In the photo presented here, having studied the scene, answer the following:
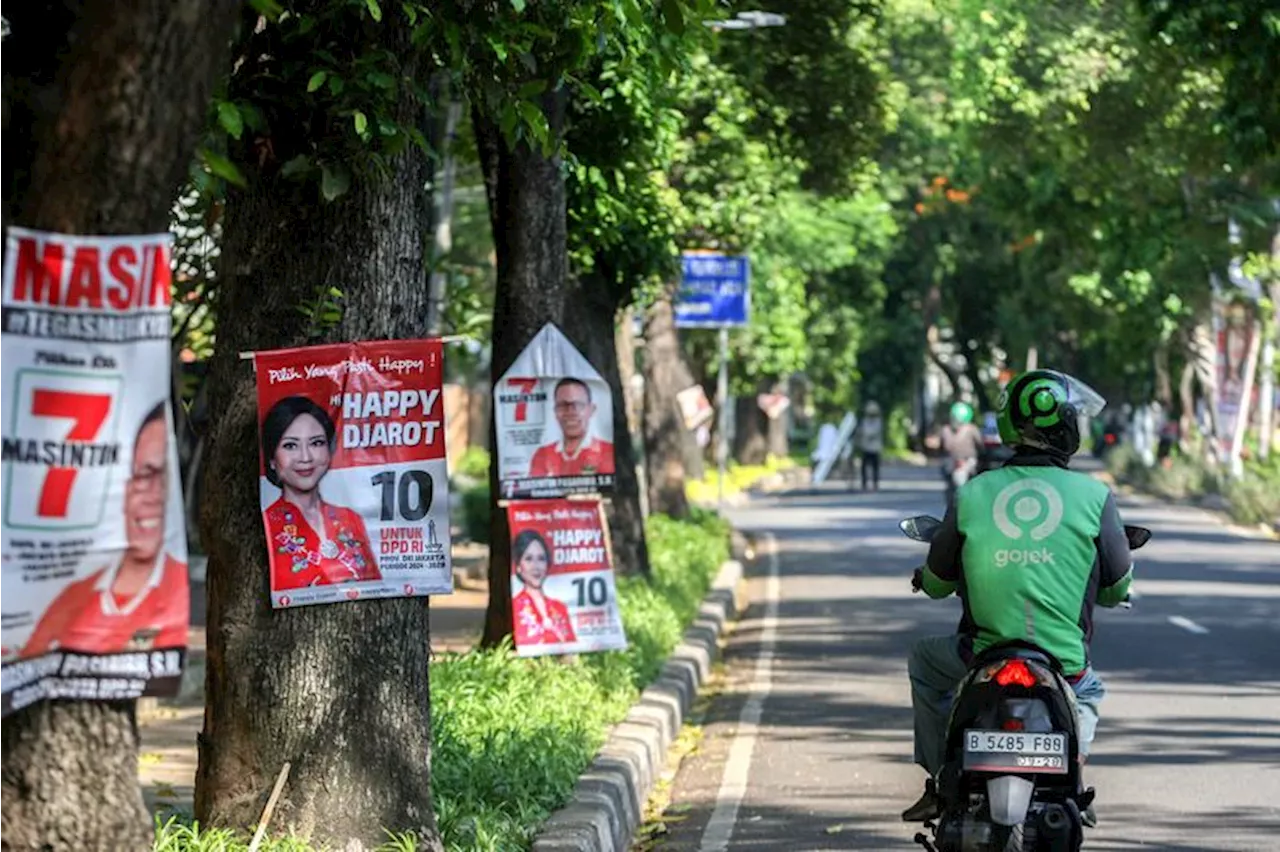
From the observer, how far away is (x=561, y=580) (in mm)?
14094

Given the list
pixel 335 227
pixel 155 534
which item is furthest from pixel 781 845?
pixel 155 534

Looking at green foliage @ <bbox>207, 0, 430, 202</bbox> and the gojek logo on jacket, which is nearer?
the gojek logo on jacket

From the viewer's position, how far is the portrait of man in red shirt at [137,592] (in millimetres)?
5383

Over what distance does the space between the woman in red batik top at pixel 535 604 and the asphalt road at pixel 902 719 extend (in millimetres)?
1032

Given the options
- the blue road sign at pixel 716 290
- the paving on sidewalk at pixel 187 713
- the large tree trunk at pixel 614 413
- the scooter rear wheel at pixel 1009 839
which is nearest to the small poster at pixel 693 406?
the blue road sign at pixel 716 290

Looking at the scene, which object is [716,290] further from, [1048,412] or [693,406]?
[1048,412]

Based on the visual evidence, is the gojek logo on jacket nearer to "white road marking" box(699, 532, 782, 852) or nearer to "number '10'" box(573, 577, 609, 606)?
"white road marking" box(699, 532, 782, 852)

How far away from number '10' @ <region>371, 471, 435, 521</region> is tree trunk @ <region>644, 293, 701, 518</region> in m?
21.9

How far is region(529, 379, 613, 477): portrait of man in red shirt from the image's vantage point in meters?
14.0

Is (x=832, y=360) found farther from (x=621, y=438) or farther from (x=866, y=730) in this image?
(x=866, y=730)

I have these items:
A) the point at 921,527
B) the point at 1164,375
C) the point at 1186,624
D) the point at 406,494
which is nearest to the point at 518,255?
the point at 406,494

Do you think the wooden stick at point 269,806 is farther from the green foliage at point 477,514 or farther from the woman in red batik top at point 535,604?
the green foliage at point 477,514

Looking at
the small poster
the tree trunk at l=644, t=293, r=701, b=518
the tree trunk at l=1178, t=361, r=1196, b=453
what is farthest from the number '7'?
the tree trunk at l=1178, t=361, r=1196, b=453

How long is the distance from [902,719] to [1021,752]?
24.6ft
